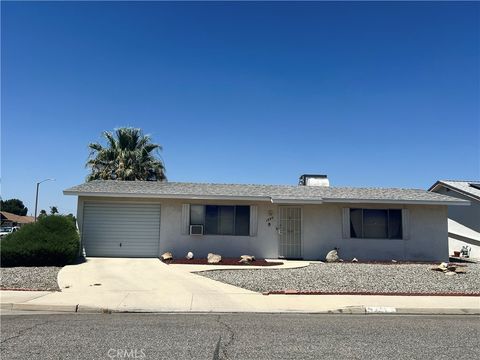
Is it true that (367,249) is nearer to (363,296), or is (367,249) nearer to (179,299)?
(363,296)

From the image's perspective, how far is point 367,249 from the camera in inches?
679

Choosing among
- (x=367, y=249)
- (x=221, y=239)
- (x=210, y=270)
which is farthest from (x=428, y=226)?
(x=210, y=270)

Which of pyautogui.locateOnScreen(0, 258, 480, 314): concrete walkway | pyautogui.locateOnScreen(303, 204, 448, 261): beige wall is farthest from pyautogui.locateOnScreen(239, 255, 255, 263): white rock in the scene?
pyautogui.locateOnScreen(0, 258, 480, 314): concrete walkway

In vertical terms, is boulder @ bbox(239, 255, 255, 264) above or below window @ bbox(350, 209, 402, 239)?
below

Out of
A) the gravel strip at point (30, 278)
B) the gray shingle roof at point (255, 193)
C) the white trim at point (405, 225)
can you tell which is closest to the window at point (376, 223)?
the white trim at point (405, 225)

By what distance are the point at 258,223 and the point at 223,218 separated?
1492 mm

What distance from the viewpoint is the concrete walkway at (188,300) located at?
859 centimetres

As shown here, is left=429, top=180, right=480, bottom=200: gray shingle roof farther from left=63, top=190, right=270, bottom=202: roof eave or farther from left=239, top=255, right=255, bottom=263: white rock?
left=239, top=255, right=255, bottom=263: white rock

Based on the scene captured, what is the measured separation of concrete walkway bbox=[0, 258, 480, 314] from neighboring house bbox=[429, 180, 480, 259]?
44.0 ft

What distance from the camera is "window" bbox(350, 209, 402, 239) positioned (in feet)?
57.1

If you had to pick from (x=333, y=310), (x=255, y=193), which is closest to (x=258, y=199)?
(x=255, y=193)

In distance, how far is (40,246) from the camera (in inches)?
547

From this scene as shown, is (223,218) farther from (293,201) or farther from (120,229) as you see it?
(120,229)

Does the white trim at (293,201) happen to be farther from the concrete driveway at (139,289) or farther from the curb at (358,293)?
the curb at (358,293)
